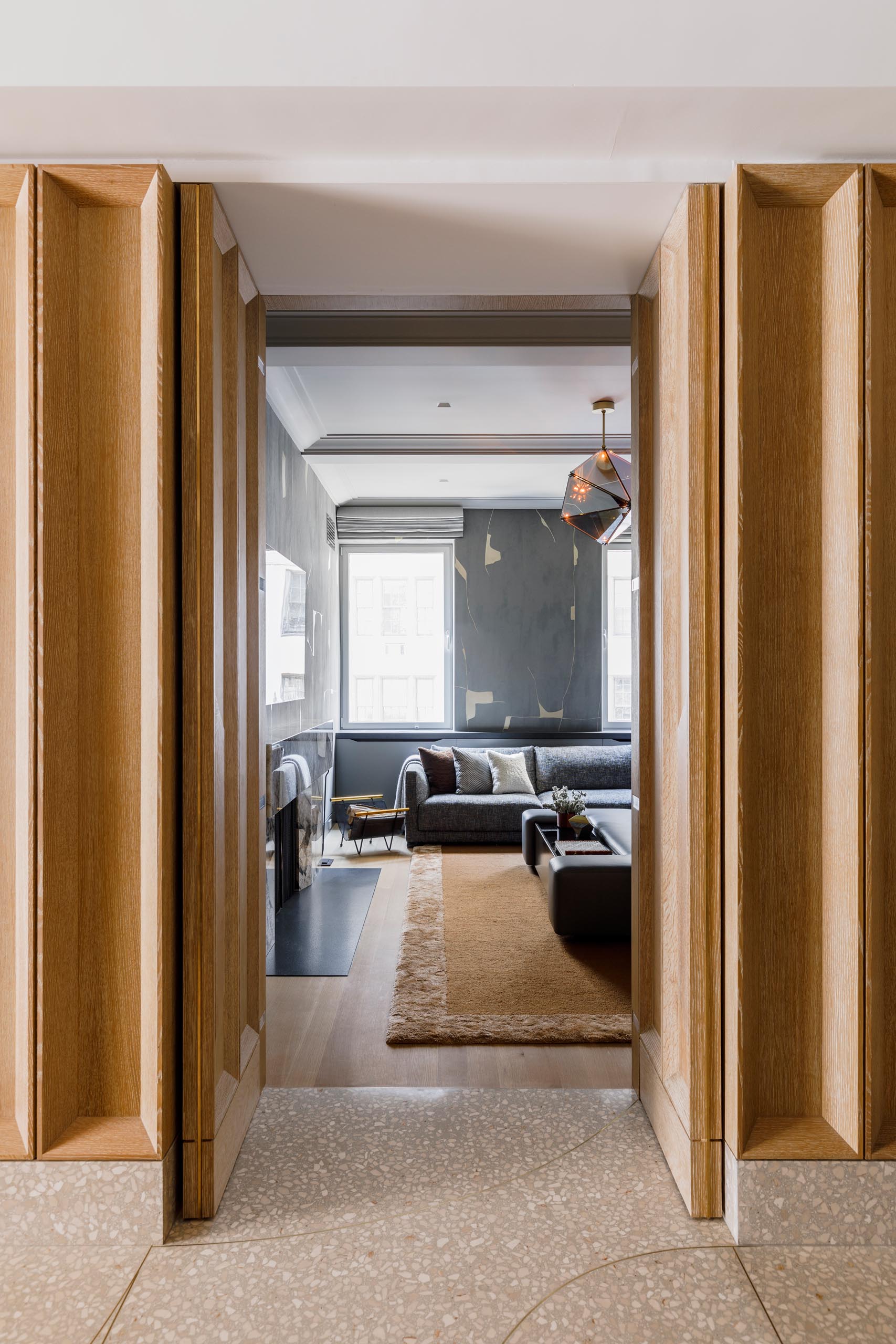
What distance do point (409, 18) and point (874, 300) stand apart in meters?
1.10

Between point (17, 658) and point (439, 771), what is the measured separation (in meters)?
5.02

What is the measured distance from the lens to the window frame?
24.7 ft

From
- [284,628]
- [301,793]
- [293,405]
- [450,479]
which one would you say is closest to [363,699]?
[450,479]

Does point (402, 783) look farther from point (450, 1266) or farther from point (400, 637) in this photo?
point (450, 1266)

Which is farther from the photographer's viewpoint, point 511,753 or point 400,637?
point 400,637

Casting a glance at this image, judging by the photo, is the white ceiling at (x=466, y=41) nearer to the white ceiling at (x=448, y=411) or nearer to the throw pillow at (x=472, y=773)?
the white ceiling at (x=448, y=411)

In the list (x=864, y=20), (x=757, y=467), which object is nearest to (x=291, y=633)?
(x=757, y=467)

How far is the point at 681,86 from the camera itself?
5.59 feet

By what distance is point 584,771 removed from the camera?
7.01 meters

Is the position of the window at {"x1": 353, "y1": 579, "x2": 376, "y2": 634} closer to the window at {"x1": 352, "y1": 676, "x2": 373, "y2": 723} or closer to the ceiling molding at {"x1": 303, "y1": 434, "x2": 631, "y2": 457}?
the window at {"x1": 352, "y1": 676, "x2": 373, "y2": 723}

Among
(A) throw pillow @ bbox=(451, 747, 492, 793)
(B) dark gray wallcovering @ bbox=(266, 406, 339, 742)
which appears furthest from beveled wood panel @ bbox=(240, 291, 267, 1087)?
(A) throw pillow @ bbox=(451, 747, 492, 793)

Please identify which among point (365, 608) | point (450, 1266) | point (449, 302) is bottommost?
point (450, 1266)

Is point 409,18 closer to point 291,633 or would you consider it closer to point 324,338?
point 324,338

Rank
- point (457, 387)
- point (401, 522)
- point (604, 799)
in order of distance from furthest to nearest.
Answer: point (401, 522) → point (604, 799) → point (457, 387)
